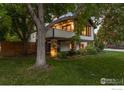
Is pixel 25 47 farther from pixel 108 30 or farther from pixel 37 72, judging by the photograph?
pixel 108 30

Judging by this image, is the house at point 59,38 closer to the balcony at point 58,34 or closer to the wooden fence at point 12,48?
the balcony at point 58,34

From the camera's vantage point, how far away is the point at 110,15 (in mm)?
16359

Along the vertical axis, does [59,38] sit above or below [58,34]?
below

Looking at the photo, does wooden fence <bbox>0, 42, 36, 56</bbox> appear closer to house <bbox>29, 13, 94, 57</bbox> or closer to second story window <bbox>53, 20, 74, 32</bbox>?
house <bbox>29, 13, 94, 57</bbox>

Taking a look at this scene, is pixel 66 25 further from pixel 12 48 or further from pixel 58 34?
pixel 12 48

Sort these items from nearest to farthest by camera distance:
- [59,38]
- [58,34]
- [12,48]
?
[12,48]
[58,34]
[59,38]

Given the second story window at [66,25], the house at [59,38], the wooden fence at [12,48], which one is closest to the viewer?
the wooden fence at [12,48]

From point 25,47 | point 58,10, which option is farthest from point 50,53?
point 58,10

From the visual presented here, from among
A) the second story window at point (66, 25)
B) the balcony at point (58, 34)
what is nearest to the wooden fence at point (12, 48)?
the balcony at point (58, 34)

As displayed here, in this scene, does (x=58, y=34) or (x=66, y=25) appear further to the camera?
(x=66, y=25)

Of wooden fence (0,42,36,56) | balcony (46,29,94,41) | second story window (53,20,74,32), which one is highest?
second story window (53,20,74,32)

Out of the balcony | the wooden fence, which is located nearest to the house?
the balcony

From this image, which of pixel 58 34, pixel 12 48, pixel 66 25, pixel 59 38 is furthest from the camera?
pixel 66 25

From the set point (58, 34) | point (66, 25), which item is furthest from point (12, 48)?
point (66, 25)
